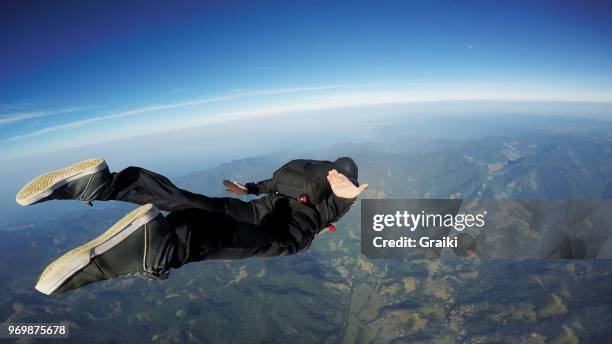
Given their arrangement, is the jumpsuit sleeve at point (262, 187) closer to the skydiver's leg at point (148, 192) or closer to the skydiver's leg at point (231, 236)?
the skydiver's leg at point (231, 236)

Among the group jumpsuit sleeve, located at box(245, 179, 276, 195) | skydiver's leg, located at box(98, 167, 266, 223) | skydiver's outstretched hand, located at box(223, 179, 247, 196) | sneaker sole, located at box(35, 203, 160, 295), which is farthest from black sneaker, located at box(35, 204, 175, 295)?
skydiver's outstretched hand, located at box(223, 179, 247, 196)

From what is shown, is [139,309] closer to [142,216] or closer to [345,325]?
[345,325]

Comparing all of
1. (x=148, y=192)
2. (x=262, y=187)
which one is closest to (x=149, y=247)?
(x=148, y=192)

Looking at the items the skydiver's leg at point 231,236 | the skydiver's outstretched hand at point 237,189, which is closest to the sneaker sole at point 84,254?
the skydiver's leg at point 231,236

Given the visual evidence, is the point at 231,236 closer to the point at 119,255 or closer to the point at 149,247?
the point at 149,247

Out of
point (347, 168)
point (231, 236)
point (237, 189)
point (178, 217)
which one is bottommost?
point (231, 236)

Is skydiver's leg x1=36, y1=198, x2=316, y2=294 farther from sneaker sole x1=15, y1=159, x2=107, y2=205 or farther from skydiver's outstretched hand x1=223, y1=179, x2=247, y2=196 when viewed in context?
skydiver's outstretched hand x1=223, y1=179, x2=247, y2=196

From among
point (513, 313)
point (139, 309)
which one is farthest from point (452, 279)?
point (139, 309)
